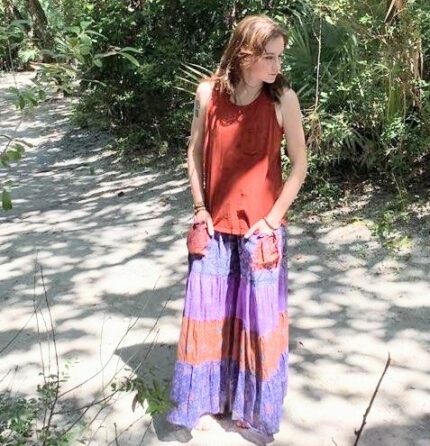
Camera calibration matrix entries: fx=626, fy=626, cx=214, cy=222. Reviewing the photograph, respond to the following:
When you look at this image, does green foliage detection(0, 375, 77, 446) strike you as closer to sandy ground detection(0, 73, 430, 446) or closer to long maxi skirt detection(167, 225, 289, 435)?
sandy ground detection(0, 73, 430, 446)

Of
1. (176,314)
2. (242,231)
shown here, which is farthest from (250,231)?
(176,314)

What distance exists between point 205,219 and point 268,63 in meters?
0.66

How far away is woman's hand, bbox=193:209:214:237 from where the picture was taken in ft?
8.21

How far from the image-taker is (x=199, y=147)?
255 centimetres

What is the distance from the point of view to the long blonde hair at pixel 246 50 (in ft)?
7.29

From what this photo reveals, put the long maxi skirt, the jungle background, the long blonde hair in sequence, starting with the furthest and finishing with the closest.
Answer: the jungle background < the long maxi skirt < the long blonde hair

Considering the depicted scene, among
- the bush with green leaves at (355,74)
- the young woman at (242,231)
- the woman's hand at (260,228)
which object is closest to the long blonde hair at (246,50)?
the young woman at (242,231)

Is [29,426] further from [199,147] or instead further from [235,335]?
[199,147]

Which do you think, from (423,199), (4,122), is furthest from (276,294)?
(4,122)

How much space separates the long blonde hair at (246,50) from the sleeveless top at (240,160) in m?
0.04

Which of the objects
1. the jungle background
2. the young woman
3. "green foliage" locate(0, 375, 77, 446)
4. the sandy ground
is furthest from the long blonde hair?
"green foliage" locate(0, 375, 77, 446)

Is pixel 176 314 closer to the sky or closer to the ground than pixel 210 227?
closer to the ground

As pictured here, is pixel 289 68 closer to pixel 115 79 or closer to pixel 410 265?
pixel 410 265

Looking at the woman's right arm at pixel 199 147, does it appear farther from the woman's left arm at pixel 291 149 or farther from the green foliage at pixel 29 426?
the green foliage at pixel 29 426
